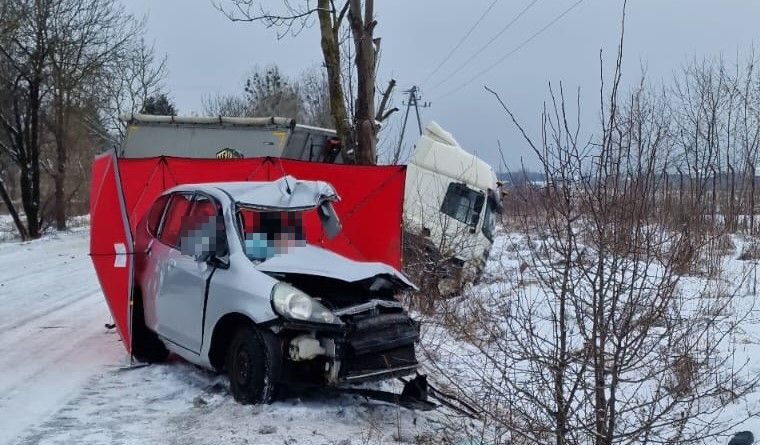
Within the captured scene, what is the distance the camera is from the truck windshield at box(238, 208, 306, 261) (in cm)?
655

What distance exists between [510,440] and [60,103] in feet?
84.6

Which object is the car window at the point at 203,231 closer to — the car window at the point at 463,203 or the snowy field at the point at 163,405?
the snowy field at the point at 163,405

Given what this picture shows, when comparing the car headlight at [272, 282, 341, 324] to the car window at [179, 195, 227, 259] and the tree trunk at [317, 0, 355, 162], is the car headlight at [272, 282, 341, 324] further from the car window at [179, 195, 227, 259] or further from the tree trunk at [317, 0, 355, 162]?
the tree trunk at [317, 0, 355, 162]

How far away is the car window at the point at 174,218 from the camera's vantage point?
7.25m

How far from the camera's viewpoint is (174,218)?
737 cm

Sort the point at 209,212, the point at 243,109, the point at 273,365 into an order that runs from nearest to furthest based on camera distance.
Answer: the point at 273,365 → the point at 209,212 → the point at 243,109

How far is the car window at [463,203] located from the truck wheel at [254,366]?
29.9 ft

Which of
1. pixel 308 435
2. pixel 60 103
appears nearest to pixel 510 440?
pixel 308 435

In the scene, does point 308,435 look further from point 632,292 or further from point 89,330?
point 89,330

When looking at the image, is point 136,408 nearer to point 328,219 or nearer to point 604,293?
point 328,219

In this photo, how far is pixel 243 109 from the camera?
48.8 meters

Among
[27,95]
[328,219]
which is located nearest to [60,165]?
[27,95]

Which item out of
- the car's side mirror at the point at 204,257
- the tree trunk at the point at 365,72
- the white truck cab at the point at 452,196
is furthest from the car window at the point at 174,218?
the white truck cab at the point at 452,196

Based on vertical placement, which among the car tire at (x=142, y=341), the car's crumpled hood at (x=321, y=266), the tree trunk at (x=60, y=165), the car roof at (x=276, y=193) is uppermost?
the tree trunk at (x=60, y=165)
